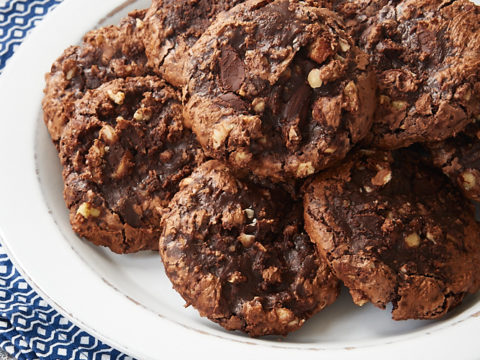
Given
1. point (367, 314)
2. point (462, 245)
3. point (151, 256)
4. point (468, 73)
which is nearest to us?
point (468, 73)

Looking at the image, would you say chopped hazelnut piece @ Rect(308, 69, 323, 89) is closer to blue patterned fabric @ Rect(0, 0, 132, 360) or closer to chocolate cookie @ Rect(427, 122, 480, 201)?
chocolate cookie @ Rect(427, 122, 480, 201)

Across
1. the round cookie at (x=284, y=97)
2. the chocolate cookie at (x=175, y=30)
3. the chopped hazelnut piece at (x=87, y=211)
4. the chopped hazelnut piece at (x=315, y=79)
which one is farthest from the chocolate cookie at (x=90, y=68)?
the chopped hazelnut piece at (x=315, y=79)

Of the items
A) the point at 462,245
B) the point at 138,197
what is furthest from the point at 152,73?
the point at 462,245

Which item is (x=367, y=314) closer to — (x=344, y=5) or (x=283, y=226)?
(x=283, y=226)

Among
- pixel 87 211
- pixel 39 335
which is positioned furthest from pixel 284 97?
pixel 39 335

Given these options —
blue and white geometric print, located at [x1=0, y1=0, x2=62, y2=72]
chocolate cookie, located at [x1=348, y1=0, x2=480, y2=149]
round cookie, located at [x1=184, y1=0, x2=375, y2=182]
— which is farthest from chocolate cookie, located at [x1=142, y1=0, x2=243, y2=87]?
blue and white geometric print, located at [x1=0, y1=0, x2=62, y2=72]

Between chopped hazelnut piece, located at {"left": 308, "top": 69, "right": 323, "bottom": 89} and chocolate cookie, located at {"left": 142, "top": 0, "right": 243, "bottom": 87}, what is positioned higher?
chocolate cookie, located at {"left": 142, "top": 0, "right": 243, "bottom": 87}

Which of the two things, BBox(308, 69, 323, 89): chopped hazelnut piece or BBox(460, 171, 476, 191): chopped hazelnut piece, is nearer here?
BBox(308, 69, 323, 89): chopped hazelnut piece
